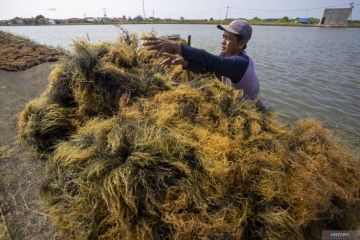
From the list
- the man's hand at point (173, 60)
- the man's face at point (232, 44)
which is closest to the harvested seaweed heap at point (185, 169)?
the man's hand at point (173, 60)

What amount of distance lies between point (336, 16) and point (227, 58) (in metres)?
74.6

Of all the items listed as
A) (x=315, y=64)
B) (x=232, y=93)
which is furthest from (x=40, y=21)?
(x=232, y=93)

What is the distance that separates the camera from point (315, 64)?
12758 mm

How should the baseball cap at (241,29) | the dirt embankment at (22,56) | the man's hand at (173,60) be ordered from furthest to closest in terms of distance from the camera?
the dirt embankment at (22,56)
the baseball cap at (241,29)
the man's hand at (173,60)

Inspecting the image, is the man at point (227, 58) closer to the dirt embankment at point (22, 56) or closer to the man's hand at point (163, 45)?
→ the man's hand at point (163, 45)

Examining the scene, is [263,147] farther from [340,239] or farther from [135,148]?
[135,148]

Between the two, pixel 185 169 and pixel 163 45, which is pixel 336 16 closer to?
pixel 163 45

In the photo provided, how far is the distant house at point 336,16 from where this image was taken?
2387 inches

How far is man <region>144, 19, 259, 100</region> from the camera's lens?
9.40 feet

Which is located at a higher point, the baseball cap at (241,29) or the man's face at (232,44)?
the baseball cap at (241,29)

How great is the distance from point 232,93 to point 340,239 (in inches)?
70.0

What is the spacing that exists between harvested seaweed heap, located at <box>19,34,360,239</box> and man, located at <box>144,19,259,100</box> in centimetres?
27

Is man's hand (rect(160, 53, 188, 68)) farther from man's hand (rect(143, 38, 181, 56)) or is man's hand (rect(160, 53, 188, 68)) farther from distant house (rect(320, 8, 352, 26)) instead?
distant house (rect(320, 8, 352, 26))

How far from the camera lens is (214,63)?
2.98m
